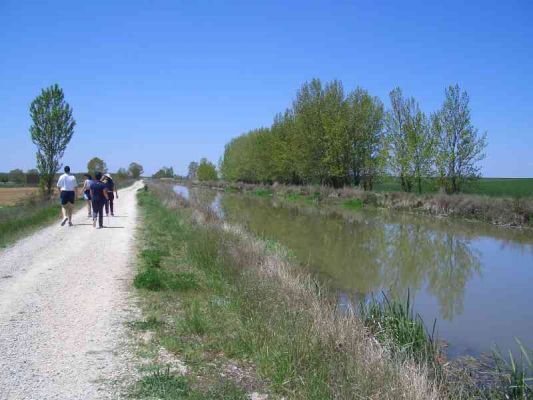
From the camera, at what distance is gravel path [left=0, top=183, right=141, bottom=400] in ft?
14.2

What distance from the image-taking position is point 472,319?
29.4 ft

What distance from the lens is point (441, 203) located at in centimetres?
3009

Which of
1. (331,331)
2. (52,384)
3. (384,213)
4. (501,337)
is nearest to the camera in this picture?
(52,384)

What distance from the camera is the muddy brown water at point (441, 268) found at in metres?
8.59

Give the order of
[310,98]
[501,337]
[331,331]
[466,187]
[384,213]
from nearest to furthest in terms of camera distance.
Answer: [331,331]
[501,337]
[384,213]
[466,187]
[310,98]

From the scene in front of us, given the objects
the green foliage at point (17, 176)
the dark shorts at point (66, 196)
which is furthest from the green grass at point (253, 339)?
the green foliage at point (17, 176)

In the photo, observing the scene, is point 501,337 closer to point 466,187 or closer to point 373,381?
point 373,381

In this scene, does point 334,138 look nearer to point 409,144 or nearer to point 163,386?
point 409,144

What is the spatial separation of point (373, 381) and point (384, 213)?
2846 centimetres

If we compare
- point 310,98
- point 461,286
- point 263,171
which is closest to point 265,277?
point 461,286

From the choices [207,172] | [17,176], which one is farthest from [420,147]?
[207,172]

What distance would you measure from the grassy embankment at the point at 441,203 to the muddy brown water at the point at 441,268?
1.47 meters

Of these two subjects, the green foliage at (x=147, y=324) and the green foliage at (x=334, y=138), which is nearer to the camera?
the green foliage at (x=147, y=324)

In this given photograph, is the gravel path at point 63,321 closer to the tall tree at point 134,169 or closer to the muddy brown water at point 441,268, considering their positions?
the muddy brown water at point 441,268
